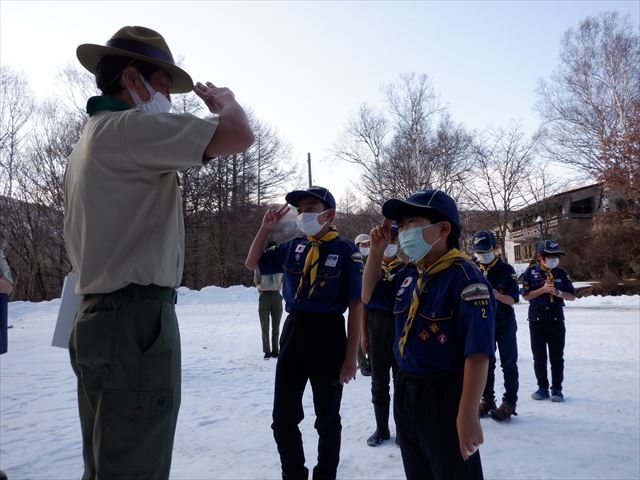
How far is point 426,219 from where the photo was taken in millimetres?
2742

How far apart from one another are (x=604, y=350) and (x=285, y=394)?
817 cm

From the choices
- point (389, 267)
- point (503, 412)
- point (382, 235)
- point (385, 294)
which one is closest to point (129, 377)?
point (382, 235)

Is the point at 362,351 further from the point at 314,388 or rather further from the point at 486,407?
the point at 314,388

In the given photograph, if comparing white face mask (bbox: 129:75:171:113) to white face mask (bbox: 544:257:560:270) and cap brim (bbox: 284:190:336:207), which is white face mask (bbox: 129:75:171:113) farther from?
white face mask (bbox: 544:257:560:270)

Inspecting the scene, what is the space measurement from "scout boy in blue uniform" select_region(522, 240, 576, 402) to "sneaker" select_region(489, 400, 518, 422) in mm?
1004

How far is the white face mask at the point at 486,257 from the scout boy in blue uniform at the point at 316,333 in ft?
8.65

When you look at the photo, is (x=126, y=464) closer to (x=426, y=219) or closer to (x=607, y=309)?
(x=426, y=219)

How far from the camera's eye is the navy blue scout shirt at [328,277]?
12.0 ft

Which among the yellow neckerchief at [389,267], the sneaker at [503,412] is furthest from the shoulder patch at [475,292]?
the sneaker at [503,412]

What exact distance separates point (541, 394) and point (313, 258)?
163 inches

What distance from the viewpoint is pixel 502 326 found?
5723 millimetres

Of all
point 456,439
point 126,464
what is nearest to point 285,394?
point 456,439

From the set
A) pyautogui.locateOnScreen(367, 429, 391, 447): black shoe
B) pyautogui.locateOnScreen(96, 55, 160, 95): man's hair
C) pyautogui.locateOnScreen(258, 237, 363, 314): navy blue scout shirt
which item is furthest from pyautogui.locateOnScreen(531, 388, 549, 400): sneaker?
pyautogui.locateOnScreen(96, 55, 160, 95): man's hair

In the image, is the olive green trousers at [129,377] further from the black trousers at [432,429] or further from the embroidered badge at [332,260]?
the embroidered badge at [332,260]
